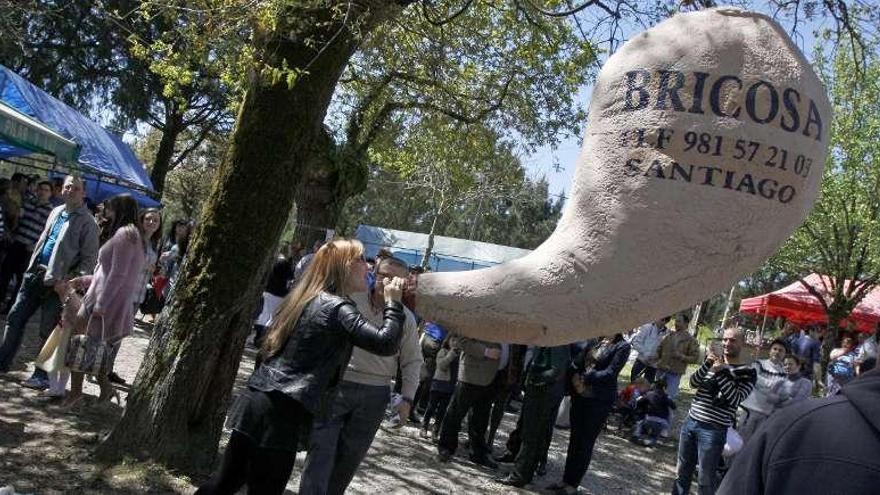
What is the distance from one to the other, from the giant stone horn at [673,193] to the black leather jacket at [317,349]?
5.72 feet

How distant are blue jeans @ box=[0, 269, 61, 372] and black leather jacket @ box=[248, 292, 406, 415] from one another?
4.50m

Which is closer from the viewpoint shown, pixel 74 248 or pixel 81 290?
pixel 81 290

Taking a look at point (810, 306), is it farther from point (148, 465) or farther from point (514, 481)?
point (148, 465)

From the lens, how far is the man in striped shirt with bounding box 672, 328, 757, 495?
23.0 feet

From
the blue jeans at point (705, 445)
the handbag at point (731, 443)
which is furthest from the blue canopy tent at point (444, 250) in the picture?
the blue jeans at point (705, 445)

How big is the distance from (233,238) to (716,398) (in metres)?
4.28

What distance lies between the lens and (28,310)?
25.0 feet

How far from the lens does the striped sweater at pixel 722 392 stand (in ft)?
23.0

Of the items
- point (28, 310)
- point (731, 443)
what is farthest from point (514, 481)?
point (28, 310)

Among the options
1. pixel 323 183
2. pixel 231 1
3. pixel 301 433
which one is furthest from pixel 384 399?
pixel 323 183

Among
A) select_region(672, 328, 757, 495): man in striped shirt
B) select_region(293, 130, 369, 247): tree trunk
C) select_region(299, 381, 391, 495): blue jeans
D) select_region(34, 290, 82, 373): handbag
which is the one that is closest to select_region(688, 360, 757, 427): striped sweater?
select_region(672, 328, 757, 495): man in striped shirt

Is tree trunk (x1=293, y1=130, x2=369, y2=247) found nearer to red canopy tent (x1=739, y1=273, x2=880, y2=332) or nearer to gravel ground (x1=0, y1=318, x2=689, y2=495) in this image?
gravel ground (x1=0, y1=318, x2=689, y2=495)

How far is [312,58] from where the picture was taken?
17.9ft

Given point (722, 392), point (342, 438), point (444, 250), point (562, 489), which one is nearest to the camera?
point (342, 438)
